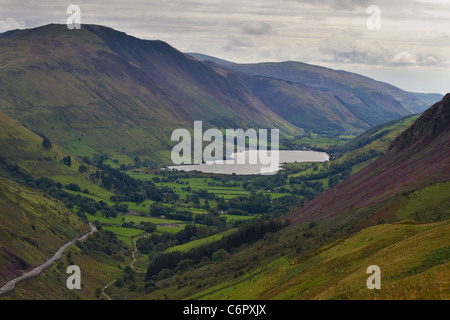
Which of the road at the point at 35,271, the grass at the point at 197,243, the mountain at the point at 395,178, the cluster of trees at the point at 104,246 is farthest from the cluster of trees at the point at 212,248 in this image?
the road at the point at 35,271

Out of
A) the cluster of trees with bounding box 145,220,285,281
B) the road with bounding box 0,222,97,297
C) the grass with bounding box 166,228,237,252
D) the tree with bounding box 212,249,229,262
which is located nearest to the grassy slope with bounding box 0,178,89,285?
the road with bounding box 0,222,97,297

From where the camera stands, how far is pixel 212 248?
456 feet

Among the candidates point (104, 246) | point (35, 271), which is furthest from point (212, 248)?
point (35, 271)

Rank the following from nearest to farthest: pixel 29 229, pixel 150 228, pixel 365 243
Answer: pixel 365 243 → pixel 29 229 → pixel 150 228

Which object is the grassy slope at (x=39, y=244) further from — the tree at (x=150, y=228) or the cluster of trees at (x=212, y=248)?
the tree at (x=150, y=228)

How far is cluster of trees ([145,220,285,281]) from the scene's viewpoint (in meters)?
136

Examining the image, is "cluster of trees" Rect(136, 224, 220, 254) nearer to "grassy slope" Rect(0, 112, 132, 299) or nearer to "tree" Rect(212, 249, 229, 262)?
"grassy slope" Rect(0, 112, 132, 299)

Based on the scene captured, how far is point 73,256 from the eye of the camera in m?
137

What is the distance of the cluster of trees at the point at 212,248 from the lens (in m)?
136

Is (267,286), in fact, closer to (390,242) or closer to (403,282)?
(390,242)

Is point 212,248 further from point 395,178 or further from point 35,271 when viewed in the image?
point 395,178
